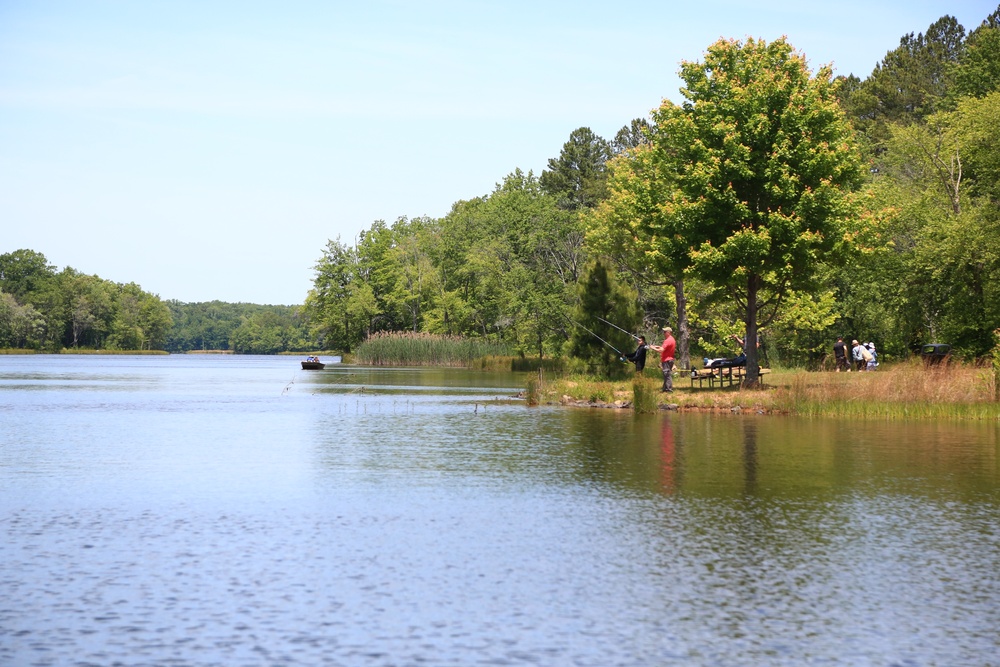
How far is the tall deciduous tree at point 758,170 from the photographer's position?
38688mm

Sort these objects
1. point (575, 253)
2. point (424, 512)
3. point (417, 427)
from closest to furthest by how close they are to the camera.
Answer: point (424, 512) < point (417, 427) < point (575, 253)

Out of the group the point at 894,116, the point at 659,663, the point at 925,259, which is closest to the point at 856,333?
the point at 925,259

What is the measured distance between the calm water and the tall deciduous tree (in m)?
14.9

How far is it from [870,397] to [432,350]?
2419 inches

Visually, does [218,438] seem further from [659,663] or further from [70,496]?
[659,663]

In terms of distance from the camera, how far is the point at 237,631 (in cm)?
915

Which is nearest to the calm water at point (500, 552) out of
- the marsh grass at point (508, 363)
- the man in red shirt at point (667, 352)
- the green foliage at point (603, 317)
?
the man in red shirt at point (667, 352)

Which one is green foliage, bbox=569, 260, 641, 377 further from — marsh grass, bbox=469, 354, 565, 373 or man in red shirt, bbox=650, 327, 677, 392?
marsh grass, bbox=469, 354, 565, 373

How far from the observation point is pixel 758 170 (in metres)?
Result: 39.7

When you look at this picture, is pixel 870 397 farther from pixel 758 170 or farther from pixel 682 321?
pixel 682 321

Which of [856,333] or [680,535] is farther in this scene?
[856,333]

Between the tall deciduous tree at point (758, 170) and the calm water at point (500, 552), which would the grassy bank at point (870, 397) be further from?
the calm water at point (500, 552)

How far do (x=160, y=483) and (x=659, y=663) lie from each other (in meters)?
12.4

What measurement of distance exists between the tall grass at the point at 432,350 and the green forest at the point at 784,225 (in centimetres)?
328
